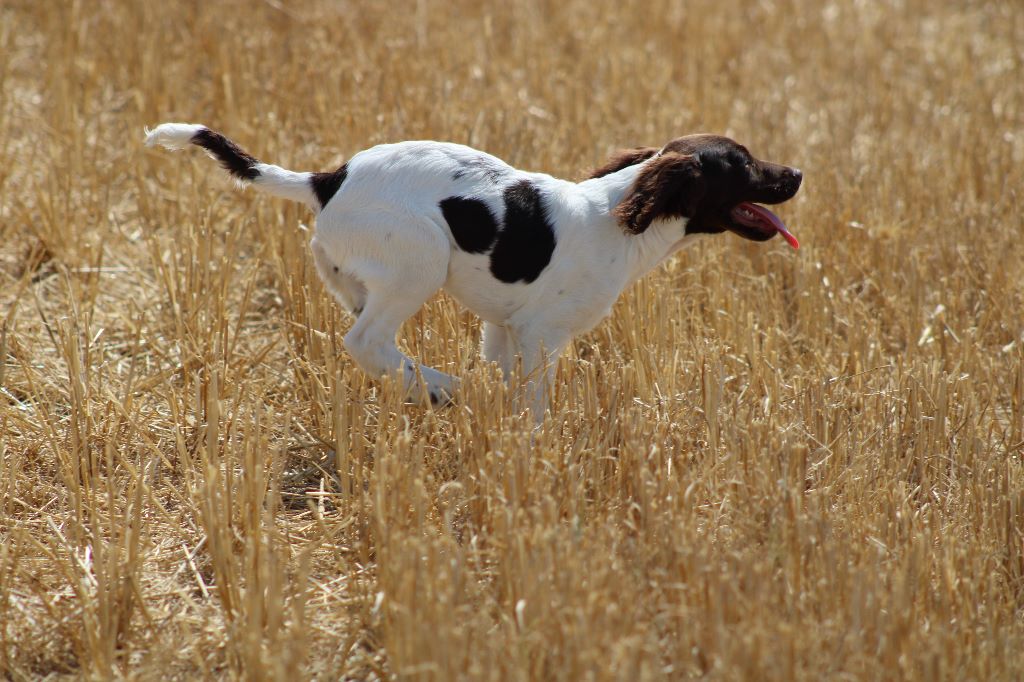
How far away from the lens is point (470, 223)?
3.79 meters

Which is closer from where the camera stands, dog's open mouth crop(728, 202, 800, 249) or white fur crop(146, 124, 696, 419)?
white fur crop(146, 124, 696, 419)

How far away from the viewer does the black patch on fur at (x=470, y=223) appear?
12.4 ft

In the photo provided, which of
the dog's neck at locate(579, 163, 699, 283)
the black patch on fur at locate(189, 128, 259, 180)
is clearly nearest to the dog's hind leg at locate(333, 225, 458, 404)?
the black patch on fur at locate(189, 128, 259, 180)

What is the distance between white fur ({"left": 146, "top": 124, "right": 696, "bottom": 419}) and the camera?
3.71 meters

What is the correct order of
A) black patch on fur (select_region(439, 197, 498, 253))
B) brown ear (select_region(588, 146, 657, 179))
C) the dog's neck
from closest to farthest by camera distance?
black patch on fur (select_region(439, 197, 498, 253)) < the dog's neck < brown ear (select_region(588, 146, 657, 179))

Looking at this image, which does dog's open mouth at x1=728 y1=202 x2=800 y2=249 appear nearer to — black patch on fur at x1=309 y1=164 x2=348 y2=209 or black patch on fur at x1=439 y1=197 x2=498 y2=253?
black patch on fur at x1=439 y1=197 x2=498 y2=253

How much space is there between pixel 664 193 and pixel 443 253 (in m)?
0.78

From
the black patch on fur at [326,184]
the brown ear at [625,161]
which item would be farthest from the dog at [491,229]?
the brown ear at [625,161]

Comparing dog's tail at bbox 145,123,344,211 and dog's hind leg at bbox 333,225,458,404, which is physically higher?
dog's tail at bbox 145,123,344,211

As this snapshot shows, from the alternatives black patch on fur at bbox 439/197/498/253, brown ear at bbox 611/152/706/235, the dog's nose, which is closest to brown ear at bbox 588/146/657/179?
brown ear at bbox 611/152/706/235

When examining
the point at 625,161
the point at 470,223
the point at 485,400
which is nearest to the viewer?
the point at 485,400

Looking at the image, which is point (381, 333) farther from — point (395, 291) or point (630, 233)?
point (630, 233)

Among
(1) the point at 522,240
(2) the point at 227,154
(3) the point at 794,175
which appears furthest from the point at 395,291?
(3) the point at 794,175

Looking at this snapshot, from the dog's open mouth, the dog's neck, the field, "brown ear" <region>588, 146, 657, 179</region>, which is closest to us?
the field
